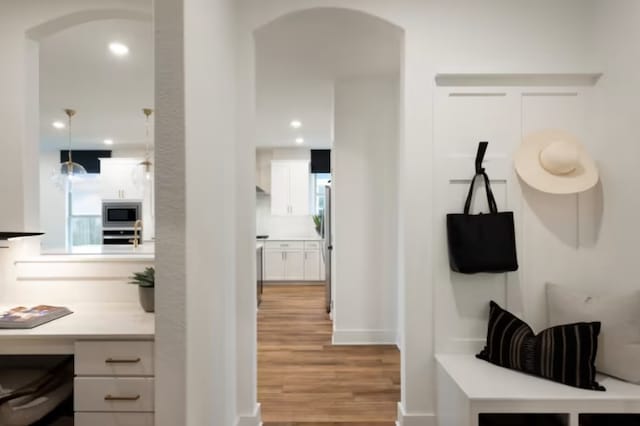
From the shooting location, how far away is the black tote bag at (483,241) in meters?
1.98

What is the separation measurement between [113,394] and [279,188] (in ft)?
17.8

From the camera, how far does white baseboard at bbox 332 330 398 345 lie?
11.6 ft

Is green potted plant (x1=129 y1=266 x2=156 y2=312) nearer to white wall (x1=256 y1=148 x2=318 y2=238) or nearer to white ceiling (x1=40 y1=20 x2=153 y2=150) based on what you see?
white ceiling (x1=40 y1=20 x2=153 y2=150)

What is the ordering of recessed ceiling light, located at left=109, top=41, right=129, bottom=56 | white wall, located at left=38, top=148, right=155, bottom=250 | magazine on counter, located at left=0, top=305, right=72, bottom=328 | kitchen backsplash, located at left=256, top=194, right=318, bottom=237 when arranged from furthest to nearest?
1. kitchen backsplash, located at left=256, top=194, right=318, bottom=237
2. white wall, located at left=38, top=148, right=155, bottom=250
3. recessed ceiling light, located at left=109, top=41, right=129, bottom=56
4. magazine on counter, located at left=0, top=305, right=72, bottom=328

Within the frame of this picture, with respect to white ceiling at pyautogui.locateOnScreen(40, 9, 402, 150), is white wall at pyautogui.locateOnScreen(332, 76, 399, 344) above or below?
below

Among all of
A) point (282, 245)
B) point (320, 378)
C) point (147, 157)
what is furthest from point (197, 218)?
point (282, 245)

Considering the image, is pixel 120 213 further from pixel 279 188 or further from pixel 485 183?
pixel 485 183

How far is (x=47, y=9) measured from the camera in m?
2.07

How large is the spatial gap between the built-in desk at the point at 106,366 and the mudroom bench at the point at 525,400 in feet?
4.52

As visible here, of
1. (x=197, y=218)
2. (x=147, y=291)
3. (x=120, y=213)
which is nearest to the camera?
(x=197, y=218)

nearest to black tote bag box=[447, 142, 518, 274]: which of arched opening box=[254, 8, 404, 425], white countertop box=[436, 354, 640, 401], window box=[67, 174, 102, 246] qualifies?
white countertop box=[436, 354, 640, 401]

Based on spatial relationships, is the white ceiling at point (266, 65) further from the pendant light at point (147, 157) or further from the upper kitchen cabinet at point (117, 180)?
the upper kitchen cabinet at point (117, 180)

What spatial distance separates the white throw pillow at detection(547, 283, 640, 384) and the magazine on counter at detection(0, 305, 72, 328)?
2.54 meters

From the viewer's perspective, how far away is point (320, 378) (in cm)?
286
